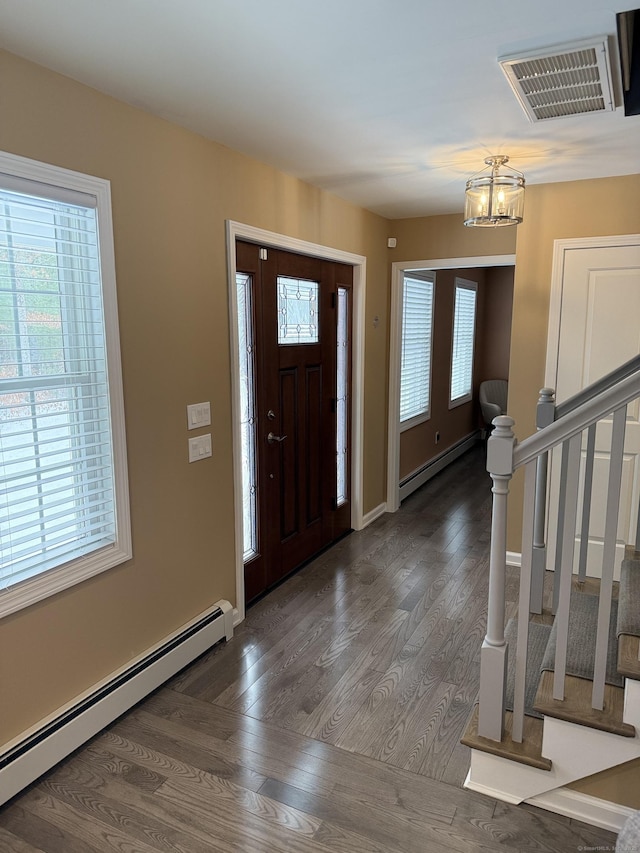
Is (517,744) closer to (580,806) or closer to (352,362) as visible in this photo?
(580,806)

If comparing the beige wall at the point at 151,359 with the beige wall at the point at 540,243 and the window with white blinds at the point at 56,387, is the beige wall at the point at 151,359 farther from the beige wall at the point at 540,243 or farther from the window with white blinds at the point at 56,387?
the beige wall at the point at 540,243

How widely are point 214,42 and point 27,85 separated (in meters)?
0.65

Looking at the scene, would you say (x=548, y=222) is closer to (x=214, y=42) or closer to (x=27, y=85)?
(x=214, y=42)

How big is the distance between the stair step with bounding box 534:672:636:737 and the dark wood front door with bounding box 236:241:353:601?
1.86m

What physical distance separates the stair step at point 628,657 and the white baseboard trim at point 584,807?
50 cm

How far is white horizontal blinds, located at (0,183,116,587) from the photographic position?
6.29 feet

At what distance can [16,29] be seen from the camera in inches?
66.4

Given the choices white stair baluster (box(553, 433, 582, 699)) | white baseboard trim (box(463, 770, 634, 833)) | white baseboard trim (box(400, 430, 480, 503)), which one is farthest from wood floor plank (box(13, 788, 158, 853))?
white baseboard trim (box(400, 430, 480, 503))

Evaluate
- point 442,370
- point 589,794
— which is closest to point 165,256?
point 589,794

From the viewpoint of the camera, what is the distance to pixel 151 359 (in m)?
2.45

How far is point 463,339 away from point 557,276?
11.2ft

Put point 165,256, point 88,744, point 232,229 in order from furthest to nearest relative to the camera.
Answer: point 232,229, point 165,256, point 88,744

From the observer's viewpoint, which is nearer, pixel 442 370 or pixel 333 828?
pixel 333 828

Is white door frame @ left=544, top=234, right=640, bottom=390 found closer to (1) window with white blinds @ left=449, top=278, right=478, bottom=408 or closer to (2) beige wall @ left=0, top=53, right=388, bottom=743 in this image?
(2) beige wall @ left=0, top=53, right=388, bottom=743
